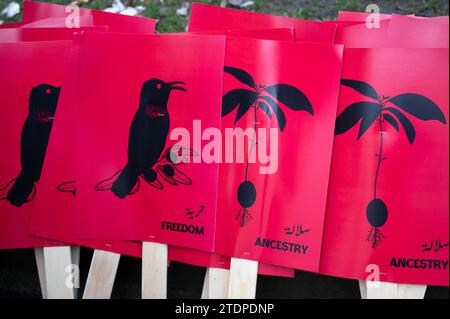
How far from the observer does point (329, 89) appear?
4.04ft

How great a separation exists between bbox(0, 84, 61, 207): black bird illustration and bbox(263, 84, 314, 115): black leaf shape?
0.62 metres

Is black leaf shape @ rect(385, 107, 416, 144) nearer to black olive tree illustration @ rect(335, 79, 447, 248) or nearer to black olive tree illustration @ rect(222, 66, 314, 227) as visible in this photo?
black olive tree illustration @ rect(335, 79, 447, 248)

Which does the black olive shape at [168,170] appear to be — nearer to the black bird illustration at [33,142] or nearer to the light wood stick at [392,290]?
the black bird illustration at [33,142]

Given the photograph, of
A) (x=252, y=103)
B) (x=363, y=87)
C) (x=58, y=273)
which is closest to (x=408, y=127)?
(x=363, y=87)

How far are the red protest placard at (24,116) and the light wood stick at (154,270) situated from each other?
14.6 inches

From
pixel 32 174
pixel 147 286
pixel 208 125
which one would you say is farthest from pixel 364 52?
pixel 32 174

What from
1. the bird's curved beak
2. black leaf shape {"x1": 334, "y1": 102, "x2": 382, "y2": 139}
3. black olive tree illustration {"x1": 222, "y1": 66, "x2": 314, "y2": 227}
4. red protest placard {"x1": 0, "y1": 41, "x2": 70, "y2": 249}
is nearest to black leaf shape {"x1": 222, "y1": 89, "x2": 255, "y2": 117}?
black olive tree illustration {"x1": 222, "y1": 66, "x2": 314, "y2": 227}

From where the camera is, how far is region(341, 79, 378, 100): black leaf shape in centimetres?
122

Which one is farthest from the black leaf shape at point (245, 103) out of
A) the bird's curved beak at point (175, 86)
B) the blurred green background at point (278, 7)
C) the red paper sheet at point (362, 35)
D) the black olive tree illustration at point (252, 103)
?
the blurred green background at point (278, 7)

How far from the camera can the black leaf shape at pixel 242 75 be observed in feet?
4.18

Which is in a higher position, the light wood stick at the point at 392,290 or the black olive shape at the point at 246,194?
the black olive shape at the point at 246,194

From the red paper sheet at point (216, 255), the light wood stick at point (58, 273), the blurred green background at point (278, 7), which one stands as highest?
the blurred green background at point (278, 7)

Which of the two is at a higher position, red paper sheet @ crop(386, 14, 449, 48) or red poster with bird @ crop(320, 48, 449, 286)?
red paper sheet @ crop(386, 14, 449, 48)

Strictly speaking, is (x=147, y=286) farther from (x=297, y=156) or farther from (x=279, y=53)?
(x=279, y=53)
